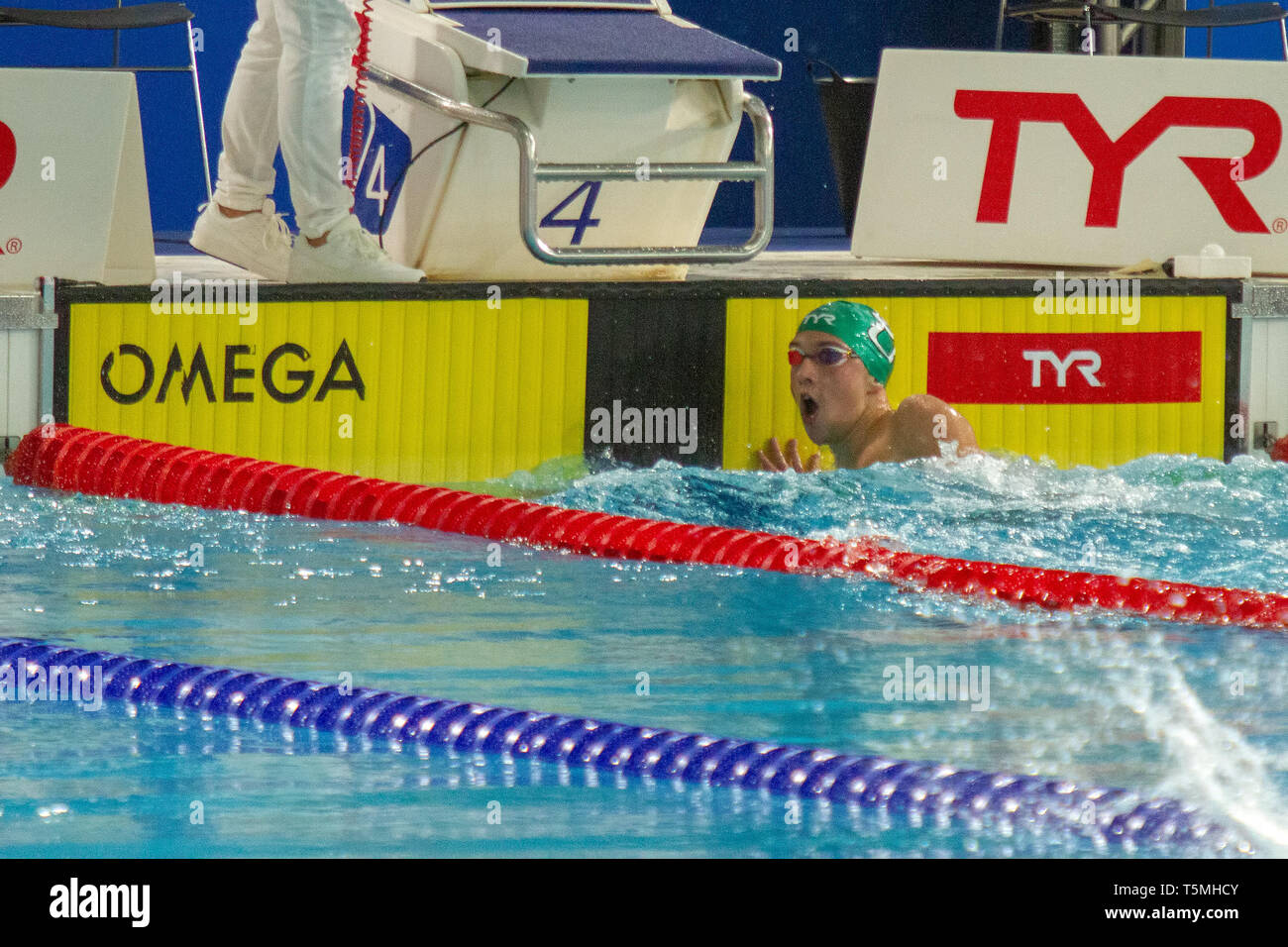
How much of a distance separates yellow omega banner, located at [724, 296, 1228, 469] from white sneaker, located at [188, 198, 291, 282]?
1.34 m

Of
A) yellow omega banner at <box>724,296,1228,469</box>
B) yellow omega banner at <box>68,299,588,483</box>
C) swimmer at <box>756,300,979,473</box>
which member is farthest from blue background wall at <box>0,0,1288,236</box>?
swimmer at <box>756,300,979,473</box>

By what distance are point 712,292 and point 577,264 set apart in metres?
0.43

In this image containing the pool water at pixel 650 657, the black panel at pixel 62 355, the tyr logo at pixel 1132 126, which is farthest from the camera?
the tyr logo at pixel 1132 126

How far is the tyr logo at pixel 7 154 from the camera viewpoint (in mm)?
Answer: 5355

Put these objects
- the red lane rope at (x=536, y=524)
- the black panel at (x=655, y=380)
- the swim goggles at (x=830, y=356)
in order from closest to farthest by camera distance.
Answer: the red lane rope at (x=536, y=524) < the swim goggles at (x=830, y=356) < the black panel at (x=655, y=380)

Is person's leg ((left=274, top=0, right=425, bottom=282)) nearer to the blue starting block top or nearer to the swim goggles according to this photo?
the blue starting block top

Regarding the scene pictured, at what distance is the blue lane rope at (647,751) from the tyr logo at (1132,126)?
3314mm

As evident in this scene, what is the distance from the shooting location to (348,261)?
5496mm

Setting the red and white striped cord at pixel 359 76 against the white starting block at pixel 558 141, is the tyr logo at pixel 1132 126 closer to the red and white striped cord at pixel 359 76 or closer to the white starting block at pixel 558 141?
the white starting block at pixel 558 141

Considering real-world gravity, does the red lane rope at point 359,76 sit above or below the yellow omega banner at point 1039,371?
above

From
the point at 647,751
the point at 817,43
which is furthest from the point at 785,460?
the point at 817,43

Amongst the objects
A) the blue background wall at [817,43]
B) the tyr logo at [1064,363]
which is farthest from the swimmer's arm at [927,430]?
the blue background wall at [817,43]
